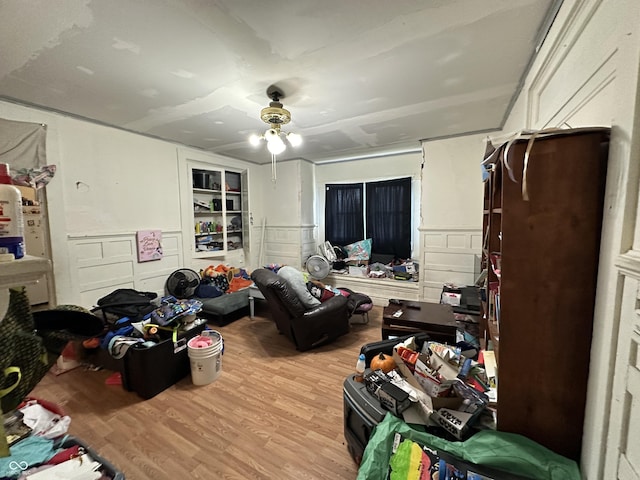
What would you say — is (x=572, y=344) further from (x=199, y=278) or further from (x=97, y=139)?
(x=97, y=139)

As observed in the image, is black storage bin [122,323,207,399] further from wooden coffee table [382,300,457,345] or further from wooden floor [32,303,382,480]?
wooden coffee table [382,300,457,345]

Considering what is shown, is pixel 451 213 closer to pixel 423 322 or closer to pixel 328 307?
pixel 423 322

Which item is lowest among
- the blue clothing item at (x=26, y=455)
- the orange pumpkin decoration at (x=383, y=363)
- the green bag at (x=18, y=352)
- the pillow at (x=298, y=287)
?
the blue clothing item at (x=26, y=455)

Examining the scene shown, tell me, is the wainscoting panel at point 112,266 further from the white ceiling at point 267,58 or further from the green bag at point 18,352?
the green bag at point 18,352

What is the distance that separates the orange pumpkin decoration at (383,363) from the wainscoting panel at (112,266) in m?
3.10

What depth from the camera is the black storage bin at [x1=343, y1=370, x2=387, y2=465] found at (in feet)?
4.12

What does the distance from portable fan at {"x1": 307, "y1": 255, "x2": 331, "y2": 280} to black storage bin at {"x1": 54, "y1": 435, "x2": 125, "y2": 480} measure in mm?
3228

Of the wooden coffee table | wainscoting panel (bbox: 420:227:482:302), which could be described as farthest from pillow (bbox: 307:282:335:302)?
wainscoting panel (bbox: 420:227:482:302)

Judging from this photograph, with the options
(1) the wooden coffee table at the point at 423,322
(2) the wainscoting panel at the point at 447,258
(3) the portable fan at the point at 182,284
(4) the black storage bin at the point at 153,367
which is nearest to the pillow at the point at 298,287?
(1) the wooden coffee table at the point at 423,322

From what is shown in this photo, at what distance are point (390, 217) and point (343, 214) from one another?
2.91 ft

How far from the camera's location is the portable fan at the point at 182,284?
3387 millimetres

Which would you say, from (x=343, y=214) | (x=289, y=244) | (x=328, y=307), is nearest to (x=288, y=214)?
(x=289, y=244)

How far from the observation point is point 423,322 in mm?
2072

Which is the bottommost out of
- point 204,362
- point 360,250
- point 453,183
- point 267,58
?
point 204,362
